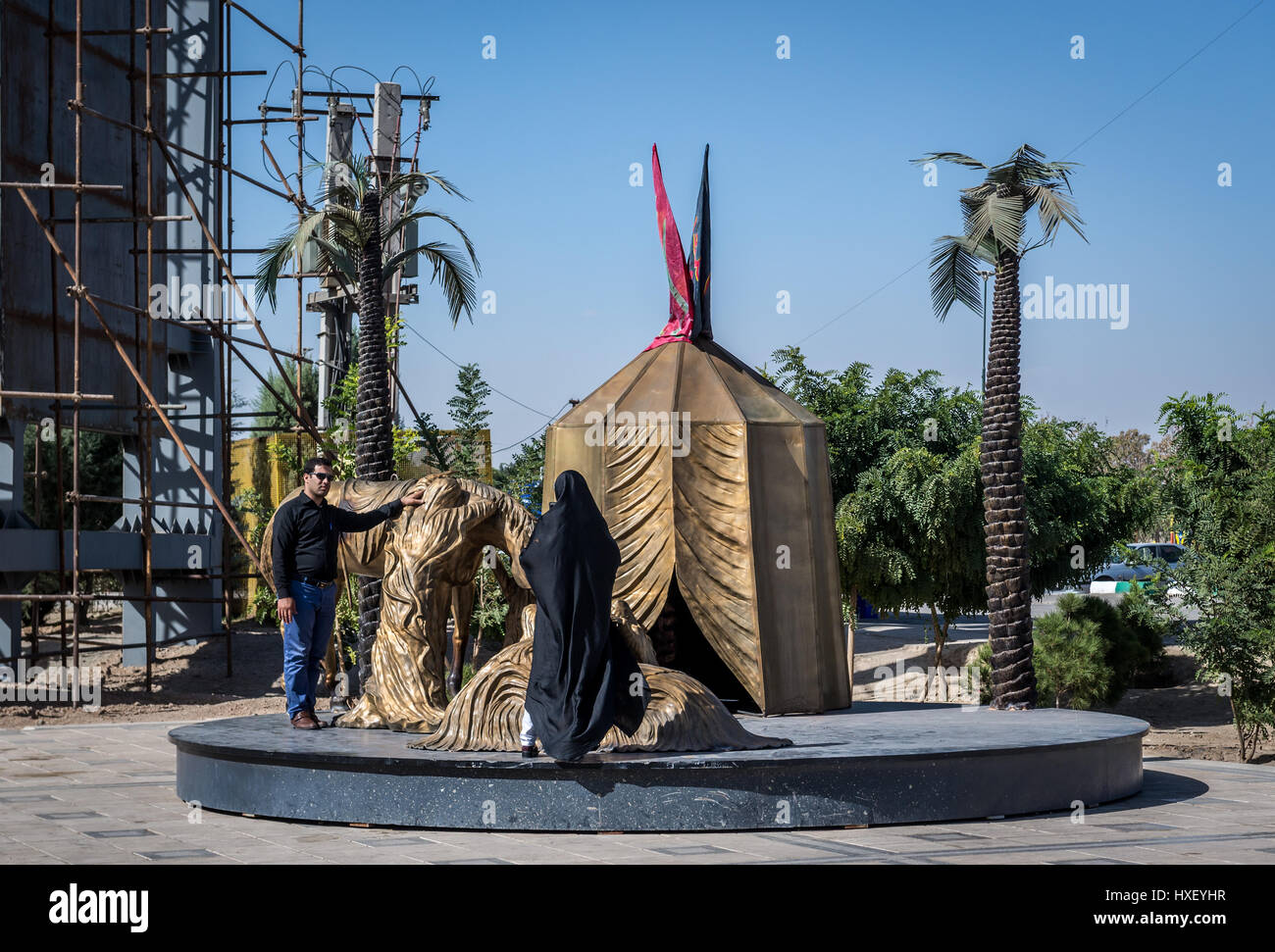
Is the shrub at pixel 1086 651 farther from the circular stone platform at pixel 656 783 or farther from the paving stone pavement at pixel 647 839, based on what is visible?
the circular stone platform at pixel 656 783

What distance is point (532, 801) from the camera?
870cm

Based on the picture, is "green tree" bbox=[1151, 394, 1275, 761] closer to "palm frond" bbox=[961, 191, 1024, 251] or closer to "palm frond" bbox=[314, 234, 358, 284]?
"palm frond" bbox=[961, 191, 1024, 251]

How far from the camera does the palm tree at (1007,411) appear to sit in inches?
570

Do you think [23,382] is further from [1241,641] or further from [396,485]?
[1241,641]

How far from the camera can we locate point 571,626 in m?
8.62

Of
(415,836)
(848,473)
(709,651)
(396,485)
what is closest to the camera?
(415,836)

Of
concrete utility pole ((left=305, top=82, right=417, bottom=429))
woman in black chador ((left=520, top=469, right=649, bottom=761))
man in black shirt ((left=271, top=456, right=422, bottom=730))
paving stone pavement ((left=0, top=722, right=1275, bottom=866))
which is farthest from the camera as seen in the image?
concrete utility pole ((left=305, top=82, right=417, bottom=429))

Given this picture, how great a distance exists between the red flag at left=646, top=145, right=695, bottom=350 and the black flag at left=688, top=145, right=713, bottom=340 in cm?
7

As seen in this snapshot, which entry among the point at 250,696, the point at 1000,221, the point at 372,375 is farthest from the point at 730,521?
the point at 250,696

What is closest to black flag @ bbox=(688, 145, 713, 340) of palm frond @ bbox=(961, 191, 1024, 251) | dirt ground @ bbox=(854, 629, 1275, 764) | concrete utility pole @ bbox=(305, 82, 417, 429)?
palm frond @ bbox=(961, 191, 1024, 251)

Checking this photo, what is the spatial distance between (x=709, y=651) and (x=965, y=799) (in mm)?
4845

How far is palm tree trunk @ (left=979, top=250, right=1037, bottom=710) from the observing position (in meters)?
14.5

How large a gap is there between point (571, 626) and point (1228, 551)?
41.2 feet

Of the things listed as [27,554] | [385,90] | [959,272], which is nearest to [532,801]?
[959,272]
